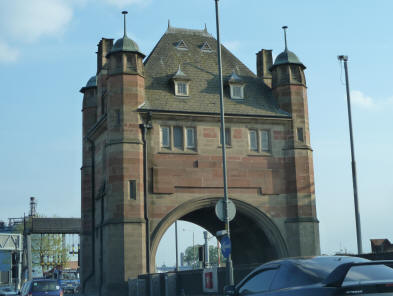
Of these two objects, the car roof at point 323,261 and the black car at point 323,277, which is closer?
the black car at point 323,277

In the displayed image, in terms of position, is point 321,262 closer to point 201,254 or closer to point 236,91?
point 201,254

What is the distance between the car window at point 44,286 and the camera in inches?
967

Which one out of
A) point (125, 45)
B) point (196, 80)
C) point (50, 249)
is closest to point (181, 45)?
point (196, 80)

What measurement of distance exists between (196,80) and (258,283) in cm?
2845

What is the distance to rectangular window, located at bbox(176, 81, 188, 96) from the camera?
36.1 m

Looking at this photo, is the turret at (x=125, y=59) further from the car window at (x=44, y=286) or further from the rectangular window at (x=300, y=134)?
the car window at (x=44, y=286)

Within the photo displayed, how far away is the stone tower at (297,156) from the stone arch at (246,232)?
89 centimetres

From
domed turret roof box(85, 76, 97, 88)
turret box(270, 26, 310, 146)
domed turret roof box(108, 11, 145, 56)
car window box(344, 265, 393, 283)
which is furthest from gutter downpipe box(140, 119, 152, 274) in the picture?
car window box(344, 265, 393, 283)

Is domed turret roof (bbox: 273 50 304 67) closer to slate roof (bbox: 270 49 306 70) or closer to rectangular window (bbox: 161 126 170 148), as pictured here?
slate roof (bbox: 270 49 306 70)

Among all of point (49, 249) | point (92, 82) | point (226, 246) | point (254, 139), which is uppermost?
point (92, 82)

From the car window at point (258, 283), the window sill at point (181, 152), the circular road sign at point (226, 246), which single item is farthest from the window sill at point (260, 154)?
the car window at point (258, 283)

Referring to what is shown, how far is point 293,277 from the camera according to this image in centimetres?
845

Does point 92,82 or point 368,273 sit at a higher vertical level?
point 92,82

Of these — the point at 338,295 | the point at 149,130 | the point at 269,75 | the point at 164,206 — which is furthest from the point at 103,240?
the point at 338,295
